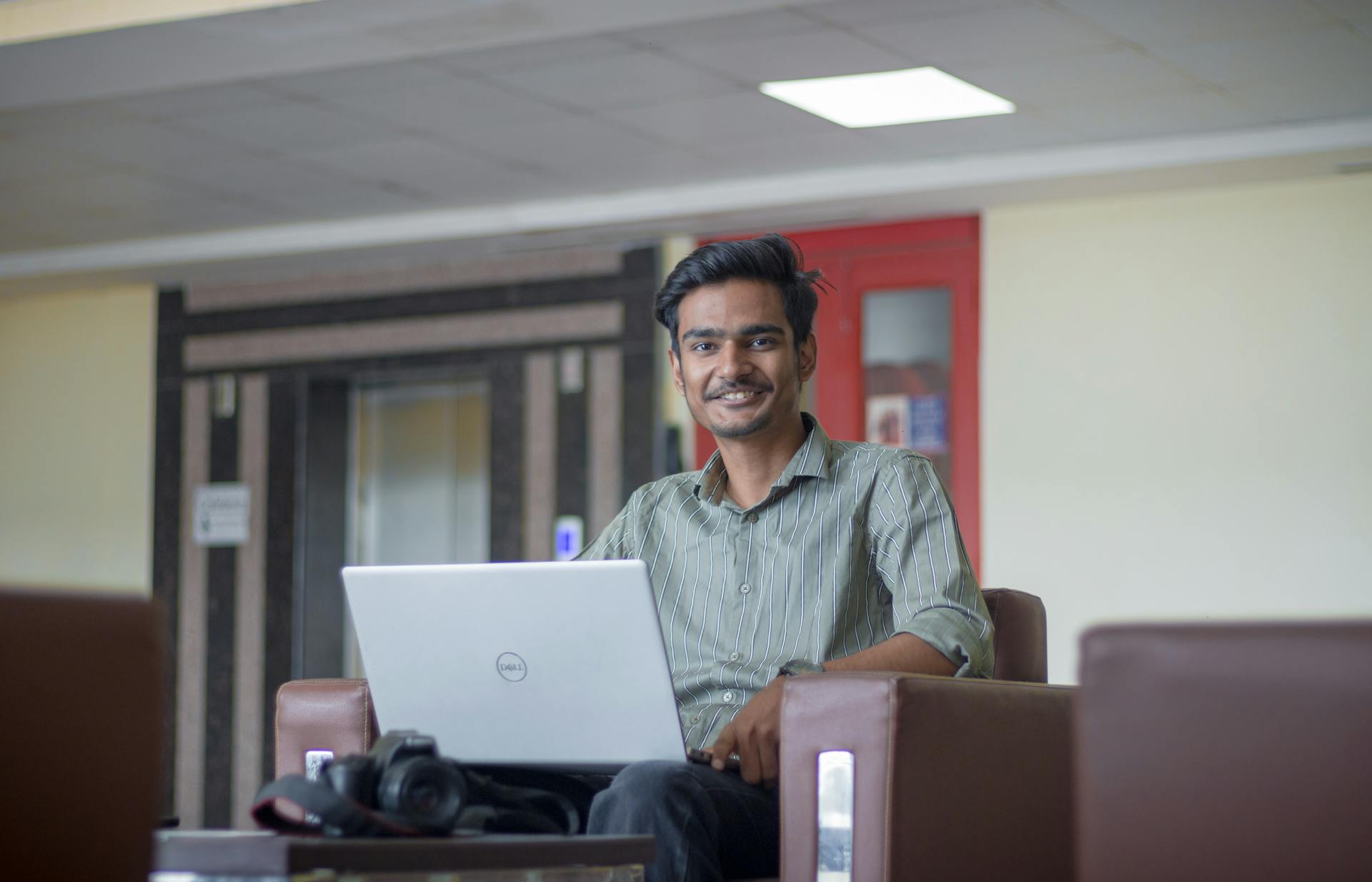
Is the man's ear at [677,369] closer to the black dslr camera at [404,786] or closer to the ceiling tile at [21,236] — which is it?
the black dslr camera at [404,786]

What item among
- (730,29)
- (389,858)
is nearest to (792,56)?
(730,29)

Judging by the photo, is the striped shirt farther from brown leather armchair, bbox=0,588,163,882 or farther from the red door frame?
the red door frame

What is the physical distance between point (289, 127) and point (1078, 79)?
2723mm

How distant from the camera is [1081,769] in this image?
Answer: 1173 mm

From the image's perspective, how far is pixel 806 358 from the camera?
275 centimetres

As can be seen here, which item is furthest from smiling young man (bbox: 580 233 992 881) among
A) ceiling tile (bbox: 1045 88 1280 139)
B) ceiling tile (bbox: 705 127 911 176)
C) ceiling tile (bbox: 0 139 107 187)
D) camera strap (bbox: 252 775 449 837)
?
ceiling tile (bbox: 0 139 107 187)

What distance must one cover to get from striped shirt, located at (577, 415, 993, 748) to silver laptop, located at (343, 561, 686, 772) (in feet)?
1.37

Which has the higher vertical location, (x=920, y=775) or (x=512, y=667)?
(x=512, y=667)

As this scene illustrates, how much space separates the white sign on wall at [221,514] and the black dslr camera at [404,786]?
6461 millimetres

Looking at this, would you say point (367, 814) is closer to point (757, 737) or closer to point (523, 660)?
point (523, 660)

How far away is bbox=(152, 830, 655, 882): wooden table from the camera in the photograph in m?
1.43

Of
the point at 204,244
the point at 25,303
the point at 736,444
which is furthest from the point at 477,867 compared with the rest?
the point at 25,303

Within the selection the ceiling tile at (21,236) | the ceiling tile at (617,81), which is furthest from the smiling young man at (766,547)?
the ceiling tile at (21,236)

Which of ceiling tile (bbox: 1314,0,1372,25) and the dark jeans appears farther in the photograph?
ceiling tile (bbox: 1314,0,1372,25)
